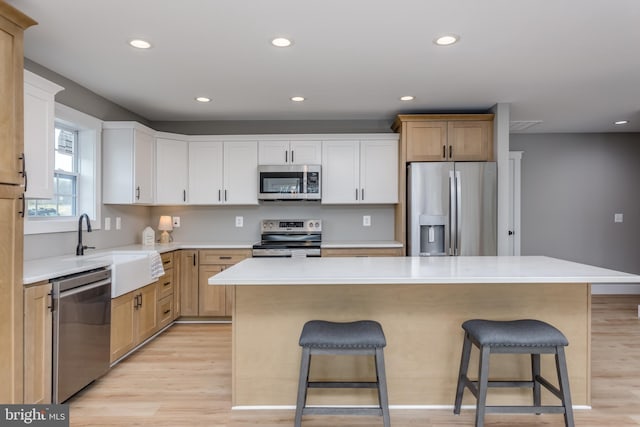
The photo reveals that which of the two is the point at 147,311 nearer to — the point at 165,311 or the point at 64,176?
the point at 165,311

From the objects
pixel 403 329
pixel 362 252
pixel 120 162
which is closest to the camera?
Result: pixel 403 329

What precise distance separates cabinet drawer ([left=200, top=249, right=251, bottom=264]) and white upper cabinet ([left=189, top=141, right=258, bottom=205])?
0.64 meters

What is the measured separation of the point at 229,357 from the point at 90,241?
168cm

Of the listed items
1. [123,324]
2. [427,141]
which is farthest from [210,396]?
[427,141]

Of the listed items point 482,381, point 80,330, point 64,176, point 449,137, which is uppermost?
point 449,137

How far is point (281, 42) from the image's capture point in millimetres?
2584

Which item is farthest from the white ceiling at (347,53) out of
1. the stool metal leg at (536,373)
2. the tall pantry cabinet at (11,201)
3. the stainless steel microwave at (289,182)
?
the stool metal leg at (536,373)

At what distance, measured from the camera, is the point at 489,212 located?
3.96 metres

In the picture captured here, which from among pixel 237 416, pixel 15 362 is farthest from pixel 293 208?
pixel 15 362

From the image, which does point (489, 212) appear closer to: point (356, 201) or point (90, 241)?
point (356, 201)

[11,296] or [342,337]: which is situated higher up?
[11,296]

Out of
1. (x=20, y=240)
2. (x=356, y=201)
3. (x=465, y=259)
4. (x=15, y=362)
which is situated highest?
(x=356, y=201)

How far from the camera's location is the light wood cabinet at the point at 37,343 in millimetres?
2096

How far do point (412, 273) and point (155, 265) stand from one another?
2418 millimetres
